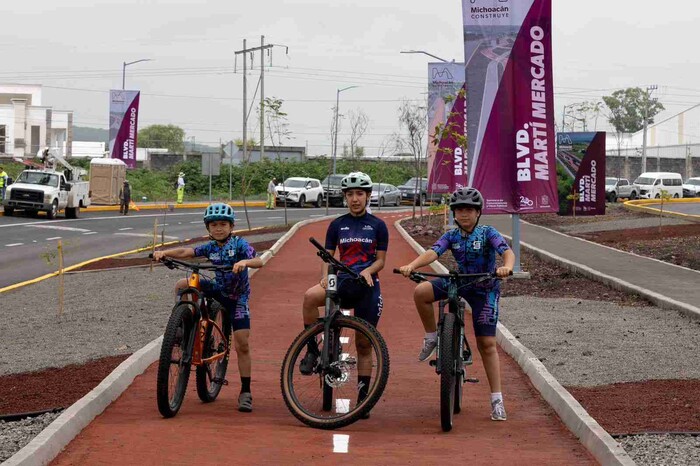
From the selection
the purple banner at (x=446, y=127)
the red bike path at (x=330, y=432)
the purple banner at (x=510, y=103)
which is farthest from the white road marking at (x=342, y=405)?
the purple banner at (x=446, y=127)

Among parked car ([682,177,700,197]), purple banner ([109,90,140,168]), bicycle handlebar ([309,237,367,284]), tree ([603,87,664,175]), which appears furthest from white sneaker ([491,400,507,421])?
tree ([603,87,664,175])

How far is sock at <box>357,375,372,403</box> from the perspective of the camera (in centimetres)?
919

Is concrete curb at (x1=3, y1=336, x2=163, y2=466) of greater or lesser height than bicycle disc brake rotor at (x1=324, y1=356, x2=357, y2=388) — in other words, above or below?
below

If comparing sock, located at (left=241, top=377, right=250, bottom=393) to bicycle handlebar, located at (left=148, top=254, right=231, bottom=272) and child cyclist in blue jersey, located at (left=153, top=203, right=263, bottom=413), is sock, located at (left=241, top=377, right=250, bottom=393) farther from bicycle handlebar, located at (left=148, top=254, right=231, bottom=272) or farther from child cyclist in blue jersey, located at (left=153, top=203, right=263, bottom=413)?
bicycle handlebar, located at (left=148, top=254, right=231, bottom=272)

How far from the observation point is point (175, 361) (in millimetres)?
9250

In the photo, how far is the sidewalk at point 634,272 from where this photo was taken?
742 inches

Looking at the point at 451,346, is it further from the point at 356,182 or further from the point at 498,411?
the point at 356,182

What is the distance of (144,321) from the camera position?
17.0 m

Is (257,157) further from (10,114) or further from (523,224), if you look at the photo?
(523,224)

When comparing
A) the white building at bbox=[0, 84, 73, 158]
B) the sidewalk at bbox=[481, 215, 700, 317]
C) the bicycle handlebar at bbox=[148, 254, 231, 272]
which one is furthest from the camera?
the white building at bbox=[0, 84, 73, 158]

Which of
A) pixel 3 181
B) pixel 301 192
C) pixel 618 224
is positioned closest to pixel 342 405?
pixel 618 224

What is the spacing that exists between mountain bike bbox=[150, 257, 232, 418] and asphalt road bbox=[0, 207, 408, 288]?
15.7m

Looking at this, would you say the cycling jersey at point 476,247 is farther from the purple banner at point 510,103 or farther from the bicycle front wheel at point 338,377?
the purple banner at point 510,103

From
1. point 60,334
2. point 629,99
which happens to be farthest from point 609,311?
point 629,99
